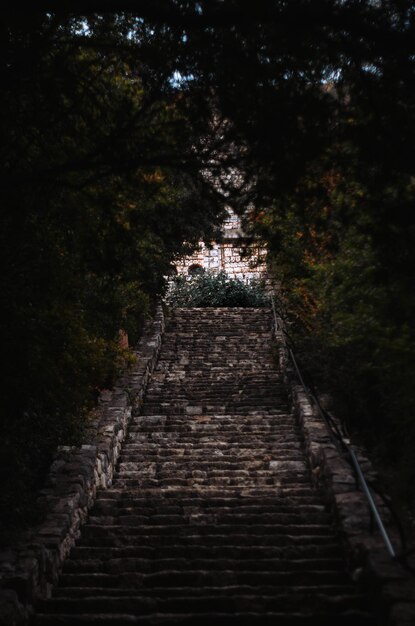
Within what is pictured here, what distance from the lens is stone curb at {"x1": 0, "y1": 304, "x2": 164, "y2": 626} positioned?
14.8 ft

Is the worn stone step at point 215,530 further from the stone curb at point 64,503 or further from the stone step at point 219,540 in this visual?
the stone curb at point 64,503

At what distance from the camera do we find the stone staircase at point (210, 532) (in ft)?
15.3

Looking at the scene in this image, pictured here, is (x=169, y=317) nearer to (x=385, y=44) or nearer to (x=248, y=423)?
(x=248, y=423)

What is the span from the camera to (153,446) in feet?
29.7


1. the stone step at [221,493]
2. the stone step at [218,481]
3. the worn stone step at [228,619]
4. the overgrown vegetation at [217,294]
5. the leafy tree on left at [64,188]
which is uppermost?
the leafy tree on left at [64,188]

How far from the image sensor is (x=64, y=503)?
6.14m

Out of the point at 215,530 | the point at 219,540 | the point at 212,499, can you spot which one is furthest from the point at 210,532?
the point at 212,499

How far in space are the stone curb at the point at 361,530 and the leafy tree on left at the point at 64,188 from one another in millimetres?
3243

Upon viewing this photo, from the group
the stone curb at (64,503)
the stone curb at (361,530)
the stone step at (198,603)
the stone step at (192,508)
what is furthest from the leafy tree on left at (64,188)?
the stone curb at (361,530)

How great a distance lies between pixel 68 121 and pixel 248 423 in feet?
21.5

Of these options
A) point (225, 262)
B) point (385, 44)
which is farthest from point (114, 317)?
point (225, 262)

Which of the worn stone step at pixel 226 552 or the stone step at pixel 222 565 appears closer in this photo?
the stone step at pixel 222 565

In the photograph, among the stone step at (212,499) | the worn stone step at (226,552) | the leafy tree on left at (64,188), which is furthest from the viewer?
the stone step at (212,499)

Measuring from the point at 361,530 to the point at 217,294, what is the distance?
49.7 feet
